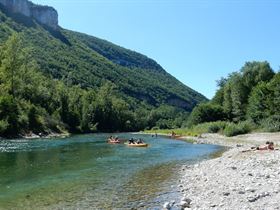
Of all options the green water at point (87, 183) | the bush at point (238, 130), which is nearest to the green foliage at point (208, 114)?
the bush at point (238, 130)

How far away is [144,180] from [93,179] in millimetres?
3716

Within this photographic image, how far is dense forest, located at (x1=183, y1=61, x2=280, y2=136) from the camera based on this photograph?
84.7 metres

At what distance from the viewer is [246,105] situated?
375 feet

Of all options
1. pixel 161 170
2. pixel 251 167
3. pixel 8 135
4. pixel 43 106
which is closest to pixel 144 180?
pixel 161 170

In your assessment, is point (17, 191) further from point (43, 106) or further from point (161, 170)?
point (43, 106)

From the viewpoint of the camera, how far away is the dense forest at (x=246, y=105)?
84.7 metres

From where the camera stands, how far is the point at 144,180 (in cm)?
2878

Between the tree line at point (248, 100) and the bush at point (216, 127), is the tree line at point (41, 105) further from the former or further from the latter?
the tree line at point (248, 100)

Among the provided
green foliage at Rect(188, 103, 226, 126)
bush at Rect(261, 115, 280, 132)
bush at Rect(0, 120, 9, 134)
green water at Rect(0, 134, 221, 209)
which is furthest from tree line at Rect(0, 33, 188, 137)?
bush at Rect(261, 115, 280, 132)

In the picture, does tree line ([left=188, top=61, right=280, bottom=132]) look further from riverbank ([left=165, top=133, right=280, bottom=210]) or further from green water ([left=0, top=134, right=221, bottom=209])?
riverbank ([left=165, top=133, right=280, bottom=210])

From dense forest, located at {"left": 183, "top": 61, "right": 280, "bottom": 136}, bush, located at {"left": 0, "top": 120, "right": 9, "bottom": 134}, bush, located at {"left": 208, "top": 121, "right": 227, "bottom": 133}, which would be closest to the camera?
bush, located at {"left": 0, "top": 120, "right": 9, "bottom": 134}

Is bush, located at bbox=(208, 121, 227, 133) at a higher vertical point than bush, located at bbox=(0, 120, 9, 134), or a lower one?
higher

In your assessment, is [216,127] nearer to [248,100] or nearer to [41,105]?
[248,100]

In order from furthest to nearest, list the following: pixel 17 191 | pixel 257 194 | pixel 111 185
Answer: pixel 111 185
pixel 17 191
pixel 257 194
